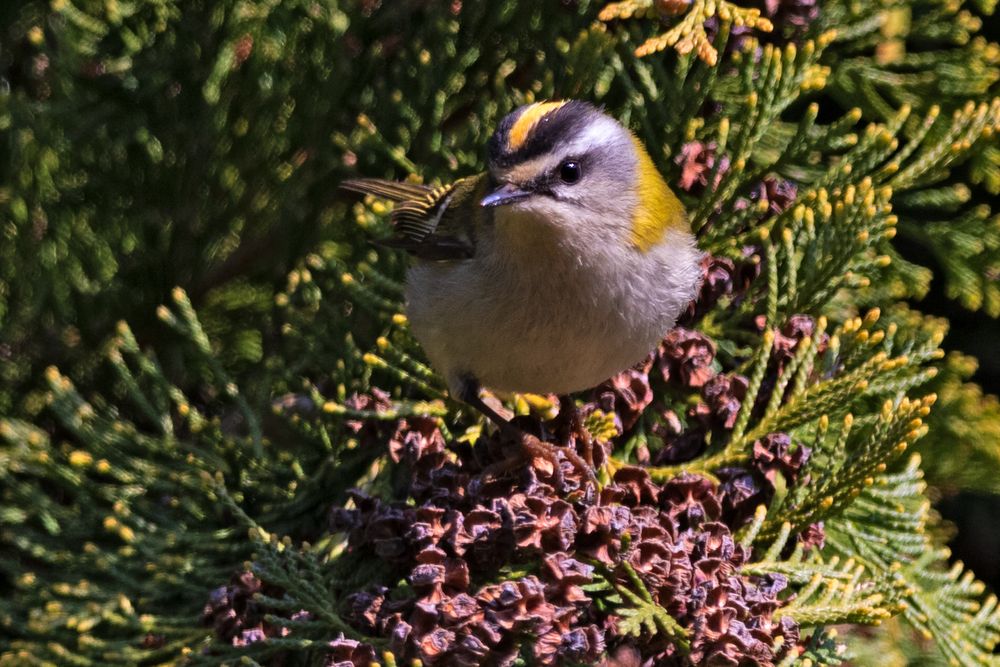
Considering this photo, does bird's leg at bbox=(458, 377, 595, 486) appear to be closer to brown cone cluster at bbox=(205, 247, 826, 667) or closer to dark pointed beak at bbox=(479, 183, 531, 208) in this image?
brown cone cluster at bbox=(205, 247, 826, 667)

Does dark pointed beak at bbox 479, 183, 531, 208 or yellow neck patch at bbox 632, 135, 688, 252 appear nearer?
dark pointed beak at bbox 479, 183, 531, 208

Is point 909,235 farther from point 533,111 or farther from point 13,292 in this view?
point 13,292

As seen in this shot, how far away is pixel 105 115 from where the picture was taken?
10.1ft

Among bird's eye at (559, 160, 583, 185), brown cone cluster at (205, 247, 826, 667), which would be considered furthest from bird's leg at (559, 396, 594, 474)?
bird's eye at (559, 160, 583, 185)

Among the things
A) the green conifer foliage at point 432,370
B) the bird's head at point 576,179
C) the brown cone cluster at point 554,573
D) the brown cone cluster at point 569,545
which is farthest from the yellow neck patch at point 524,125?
the brown cone cluster at point 554,573

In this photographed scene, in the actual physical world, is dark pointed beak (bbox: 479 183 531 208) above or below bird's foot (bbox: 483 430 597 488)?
above

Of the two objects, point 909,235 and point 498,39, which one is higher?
point 498,39

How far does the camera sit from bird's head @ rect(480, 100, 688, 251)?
2.28 meters

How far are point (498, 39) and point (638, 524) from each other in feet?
4.71

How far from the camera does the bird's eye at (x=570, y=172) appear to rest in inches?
92.0

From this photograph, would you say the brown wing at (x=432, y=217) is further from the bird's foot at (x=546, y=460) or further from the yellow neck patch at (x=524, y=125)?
the bird's foot at (x=546, y=460)

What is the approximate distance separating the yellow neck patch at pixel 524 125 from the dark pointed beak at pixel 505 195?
8 centimetres

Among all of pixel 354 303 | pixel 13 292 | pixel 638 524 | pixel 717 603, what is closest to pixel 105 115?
pixel 13 292

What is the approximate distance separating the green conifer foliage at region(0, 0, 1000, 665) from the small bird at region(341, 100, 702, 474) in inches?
3.7
